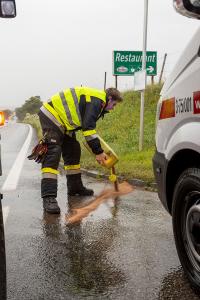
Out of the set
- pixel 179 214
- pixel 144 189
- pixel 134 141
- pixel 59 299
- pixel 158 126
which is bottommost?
pixel 134 141

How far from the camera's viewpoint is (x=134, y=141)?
1395 cm

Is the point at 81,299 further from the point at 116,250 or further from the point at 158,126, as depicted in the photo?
the point at 158,126

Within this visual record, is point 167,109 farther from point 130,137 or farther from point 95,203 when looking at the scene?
point 130,137

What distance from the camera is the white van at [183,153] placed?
3.17 meters

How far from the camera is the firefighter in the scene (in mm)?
6180

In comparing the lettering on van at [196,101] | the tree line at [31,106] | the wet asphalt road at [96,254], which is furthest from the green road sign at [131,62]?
the tree line at [31,106]

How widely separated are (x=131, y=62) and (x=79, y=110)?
9814 mm

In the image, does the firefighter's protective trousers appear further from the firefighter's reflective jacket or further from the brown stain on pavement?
the brown stain on pavement

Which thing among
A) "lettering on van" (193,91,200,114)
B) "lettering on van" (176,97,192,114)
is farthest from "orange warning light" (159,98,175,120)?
"lettering on van" (193,91,200,114)

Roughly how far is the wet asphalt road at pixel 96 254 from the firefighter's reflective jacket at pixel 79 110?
1024 millimetres

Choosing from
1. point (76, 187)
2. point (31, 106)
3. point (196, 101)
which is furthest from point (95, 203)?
point (31, 106)

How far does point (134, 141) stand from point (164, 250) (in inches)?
378

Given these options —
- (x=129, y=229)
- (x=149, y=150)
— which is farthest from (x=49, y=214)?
(x=149, y=150)

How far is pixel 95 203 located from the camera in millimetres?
6680
